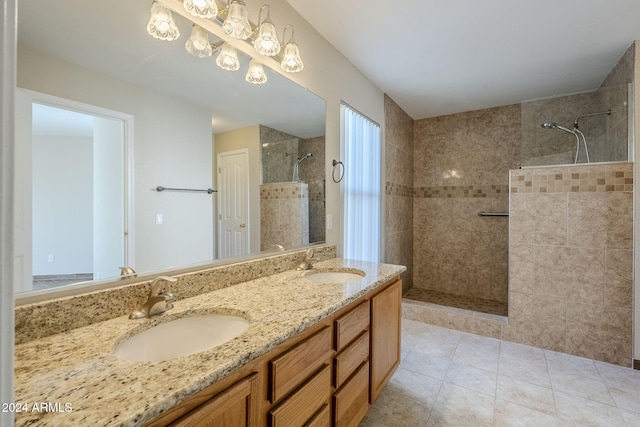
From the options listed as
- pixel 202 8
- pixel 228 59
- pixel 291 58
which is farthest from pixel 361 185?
pixel 202 8

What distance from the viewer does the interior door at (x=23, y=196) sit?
0.80 meters

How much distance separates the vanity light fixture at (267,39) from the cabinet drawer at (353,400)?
1.71 metres

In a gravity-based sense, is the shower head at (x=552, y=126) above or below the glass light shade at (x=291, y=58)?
below

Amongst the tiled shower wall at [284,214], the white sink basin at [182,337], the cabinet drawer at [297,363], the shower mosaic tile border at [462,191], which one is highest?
the shower mosaic tile border at [462,191]

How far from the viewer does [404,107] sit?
349 cm

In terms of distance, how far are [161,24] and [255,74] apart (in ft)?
1.75

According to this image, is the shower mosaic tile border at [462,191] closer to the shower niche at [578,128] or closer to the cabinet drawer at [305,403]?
the shower niche at [578,128]

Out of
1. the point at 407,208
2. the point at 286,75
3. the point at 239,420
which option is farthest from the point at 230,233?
the point at 407,208

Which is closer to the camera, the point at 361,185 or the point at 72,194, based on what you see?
the point at 72,194

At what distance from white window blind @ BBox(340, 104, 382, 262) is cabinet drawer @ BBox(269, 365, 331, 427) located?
4.29ft

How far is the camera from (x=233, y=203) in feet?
5.03

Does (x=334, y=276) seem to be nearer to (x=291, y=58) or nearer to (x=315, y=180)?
(x=315, y=180)

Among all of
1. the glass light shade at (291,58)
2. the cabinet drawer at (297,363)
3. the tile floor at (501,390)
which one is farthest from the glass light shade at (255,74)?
the tile floor at (501,390)

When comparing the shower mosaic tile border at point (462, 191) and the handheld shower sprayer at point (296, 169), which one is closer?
the handheld shower sprayer at point (296, 169)
